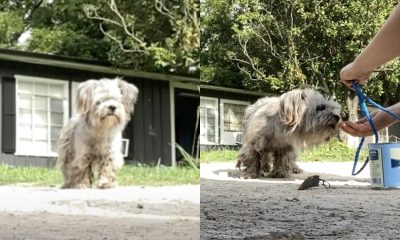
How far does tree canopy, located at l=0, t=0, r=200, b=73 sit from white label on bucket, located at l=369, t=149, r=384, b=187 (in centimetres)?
45

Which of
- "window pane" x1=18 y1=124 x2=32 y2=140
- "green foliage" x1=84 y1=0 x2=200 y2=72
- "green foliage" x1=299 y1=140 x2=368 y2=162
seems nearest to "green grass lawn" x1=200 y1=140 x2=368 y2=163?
"green foliage" x1=299 y1=140 x2=368 y2=162

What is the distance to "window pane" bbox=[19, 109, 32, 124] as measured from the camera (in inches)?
55.5

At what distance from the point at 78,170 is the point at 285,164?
803 mm

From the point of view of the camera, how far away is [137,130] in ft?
5.00

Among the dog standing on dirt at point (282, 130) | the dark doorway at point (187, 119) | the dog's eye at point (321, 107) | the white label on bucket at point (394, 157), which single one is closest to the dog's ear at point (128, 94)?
the dark doorway at point (187, 119)

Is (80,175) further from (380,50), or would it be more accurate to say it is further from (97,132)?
(380,50)

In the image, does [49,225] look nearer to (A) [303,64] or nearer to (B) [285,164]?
(B) [285,164]

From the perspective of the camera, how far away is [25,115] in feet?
4.66

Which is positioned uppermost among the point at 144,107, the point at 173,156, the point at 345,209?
the point at 144,107

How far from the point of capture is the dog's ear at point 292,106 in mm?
963

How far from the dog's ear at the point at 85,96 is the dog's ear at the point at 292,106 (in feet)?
→ 2.06

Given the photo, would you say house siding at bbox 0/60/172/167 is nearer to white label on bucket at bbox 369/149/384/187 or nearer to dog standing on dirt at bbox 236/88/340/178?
dog standing on dirt at bbox 236/88/340/178

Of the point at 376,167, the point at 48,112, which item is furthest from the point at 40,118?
the point at 376,167

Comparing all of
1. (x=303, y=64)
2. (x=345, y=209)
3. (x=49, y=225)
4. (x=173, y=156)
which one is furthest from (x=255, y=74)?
(x=49, y=225)
